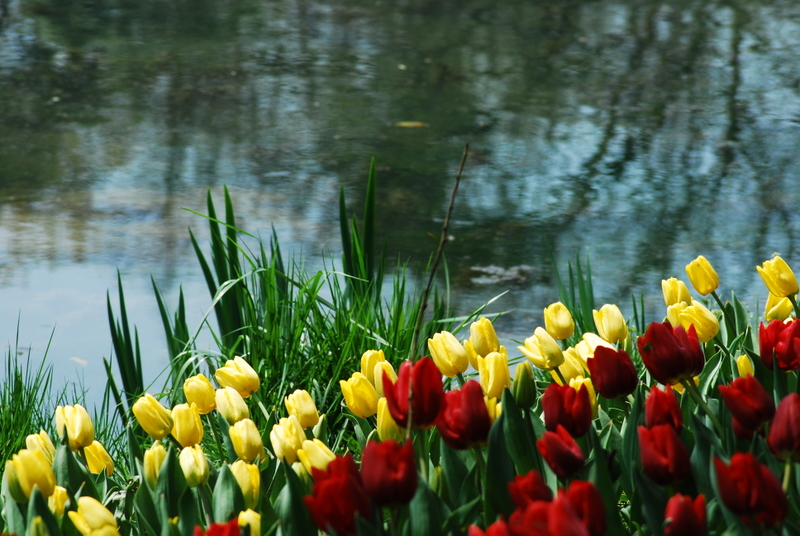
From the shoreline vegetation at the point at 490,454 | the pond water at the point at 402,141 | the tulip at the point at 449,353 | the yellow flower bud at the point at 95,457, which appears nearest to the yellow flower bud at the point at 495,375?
the shoreline vegetation at the point at 490,454

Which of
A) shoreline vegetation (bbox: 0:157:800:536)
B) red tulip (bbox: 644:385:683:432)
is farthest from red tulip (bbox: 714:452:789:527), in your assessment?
red tulip (bbox: 644:385:683:432)

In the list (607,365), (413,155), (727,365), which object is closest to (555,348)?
(607,365)

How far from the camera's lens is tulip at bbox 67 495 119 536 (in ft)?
4.24

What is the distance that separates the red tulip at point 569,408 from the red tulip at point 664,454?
14 centimetres

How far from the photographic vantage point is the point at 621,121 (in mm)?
6008

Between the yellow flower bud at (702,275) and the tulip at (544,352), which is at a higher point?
the yellow flower bud at (702,275)

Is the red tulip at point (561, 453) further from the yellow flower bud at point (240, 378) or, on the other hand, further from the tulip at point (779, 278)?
the tulip at point (779, 278)

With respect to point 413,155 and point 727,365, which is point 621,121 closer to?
point 413,155

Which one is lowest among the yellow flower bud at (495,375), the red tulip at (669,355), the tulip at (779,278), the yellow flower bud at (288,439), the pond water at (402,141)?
the pond water at (402,141)

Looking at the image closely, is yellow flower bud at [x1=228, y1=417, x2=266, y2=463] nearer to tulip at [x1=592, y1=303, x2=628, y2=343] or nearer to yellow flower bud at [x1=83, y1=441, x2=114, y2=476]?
yellow flower bud at [x1=83, y1=441, x2=114, y2=476]

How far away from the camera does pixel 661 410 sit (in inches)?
52.7

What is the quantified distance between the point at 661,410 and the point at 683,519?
0.26 metres

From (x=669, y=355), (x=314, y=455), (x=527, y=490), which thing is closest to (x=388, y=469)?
(x=527, y=490)

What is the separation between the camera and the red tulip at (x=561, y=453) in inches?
47.9
